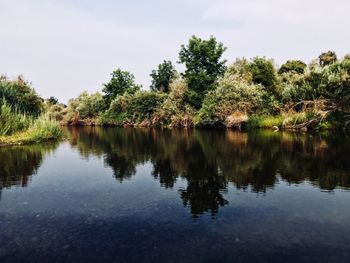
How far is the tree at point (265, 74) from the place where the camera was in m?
55.9

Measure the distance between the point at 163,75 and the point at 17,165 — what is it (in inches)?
2782

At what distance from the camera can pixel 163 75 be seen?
8812cm

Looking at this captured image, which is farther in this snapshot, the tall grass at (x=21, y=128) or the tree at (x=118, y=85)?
the tree at (x=118, y=85)

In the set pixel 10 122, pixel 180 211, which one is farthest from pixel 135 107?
pixel 180 211

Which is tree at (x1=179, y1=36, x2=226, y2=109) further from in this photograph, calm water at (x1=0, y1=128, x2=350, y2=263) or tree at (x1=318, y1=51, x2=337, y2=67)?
calm water at (x1=0, y1=128, x2=350, y2=263)

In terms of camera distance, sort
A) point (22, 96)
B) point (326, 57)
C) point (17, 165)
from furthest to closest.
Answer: point (326, 57) < point (22, 96) < point (17, 165)

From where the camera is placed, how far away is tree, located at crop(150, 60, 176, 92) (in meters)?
87.8

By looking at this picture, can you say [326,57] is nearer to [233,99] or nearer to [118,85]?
[233,99]

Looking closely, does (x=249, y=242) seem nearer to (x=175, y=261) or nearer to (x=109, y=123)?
(x=175, y=261)

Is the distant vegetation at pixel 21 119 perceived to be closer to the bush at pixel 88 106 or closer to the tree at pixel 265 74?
the tree at pixel 265 74

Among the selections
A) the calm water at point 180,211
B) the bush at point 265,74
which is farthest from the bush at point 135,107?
the calm water at point 180,211

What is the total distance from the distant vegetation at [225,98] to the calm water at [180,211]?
2038 centimetres

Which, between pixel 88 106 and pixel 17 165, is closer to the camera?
pixel 17 165

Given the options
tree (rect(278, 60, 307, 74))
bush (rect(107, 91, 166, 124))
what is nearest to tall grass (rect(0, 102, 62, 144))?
bush (rect(107, 91, 166, 124))
